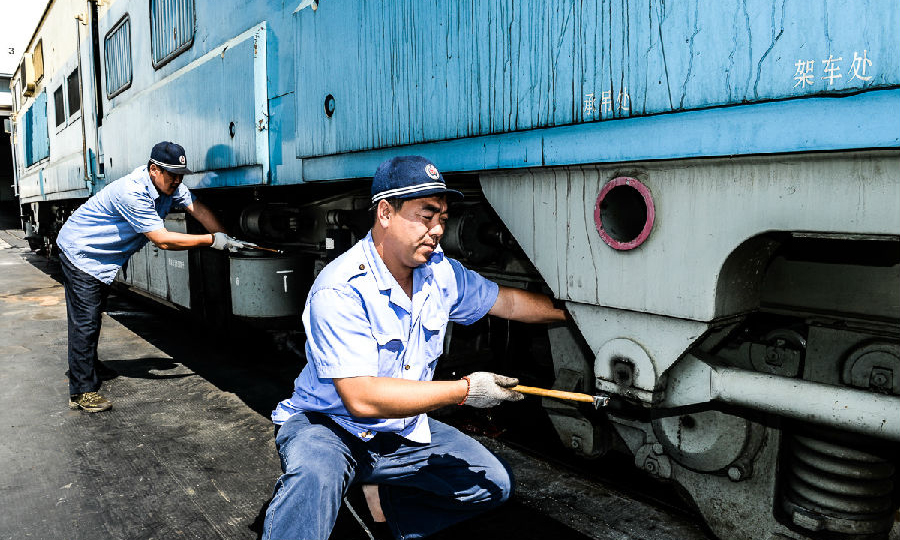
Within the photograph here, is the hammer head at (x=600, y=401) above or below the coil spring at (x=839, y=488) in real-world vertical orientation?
above

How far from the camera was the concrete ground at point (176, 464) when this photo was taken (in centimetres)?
255

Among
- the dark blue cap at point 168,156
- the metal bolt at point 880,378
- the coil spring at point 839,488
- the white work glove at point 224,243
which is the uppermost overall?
Result: the dark blue cap at point 168,156

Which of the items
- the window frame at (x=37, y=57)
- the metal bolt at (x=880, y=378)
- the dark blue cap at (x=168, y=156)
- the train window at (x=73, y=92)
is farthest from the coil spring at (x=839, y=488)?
the window frame at (x=37, y=57)

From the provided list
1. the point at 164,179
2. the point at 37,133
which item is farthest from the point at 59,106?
the point at 164,179

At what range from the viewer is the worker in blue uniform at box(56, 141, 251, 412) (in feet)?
13.1

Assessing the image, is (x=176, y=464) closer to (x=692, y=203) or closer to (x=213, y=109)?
(x=213, y=109)

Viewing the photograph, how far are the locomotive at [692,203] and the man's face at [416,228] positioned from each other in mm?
343

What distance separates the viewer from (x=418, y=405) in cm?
187

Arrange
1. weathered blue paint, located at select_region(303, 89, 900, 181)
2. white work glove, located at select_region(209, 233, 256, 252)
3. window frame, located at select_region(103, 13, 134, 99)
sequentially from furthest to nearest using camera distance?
window frame, located at select_region(103, 13, 134, 99) < white work glove, located at select_region(209, 233, 256, 252) < weathered blue paint, located at select_region(303, 89, 900, 181)

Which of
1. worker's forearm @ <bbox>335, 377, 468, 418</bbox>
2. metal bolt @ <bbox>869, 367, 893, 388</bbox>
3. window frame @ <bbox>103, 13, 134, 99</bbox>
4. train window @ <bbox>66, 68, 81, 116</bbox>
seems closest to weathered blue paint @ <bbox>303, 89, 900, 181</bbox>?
metal bolt @ <bbox>869, 367, 893, 388</bbox>

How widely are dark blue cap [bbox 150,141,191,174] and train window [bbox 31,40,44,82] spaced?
8.26 m

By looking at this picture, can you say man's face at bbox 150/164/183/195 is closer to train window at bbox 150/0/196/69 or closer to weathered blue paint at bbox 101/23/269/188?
weathered blue paint at bbox 101/23/269/188

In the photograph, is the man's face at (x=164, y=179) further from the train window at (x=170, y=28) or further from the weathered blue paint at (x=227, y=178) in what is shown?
the train window at (x=170, y=28)

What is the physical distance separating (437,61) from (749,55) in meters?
1.21
